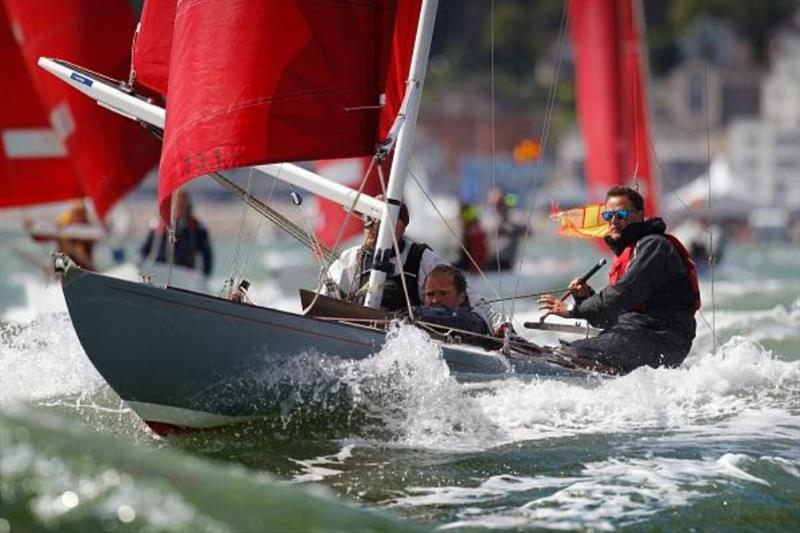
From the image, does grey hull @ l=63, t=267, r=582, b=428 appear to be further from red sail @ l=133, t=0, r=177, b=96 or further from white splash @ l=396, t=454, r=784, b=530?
red sail @ l=133, t=0, r=177, b=96

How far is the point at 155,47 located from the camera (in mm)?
10930

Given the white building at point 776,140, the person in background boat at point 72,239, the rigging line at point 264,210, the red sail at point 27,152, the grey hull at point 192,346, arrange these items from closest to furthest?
the grey hull at point 192,346 → the rigging line at point 264,210 → the red sail at point 27,152 → the person in background boat at point 72,239 → the white building at point 776,140

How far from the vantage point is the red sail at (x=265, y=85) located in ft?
32.0

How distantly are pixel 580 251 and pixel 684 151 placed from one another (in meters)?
58.3

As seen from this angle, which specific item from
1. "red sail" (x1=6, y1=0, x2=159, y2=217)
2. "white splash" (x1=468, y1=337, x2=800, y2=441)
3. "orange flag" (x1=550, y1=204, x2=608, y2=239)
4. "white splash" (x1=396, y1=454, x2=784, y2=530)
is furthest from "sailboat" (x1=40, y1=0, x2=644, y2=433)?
"red sail" (x1=6, y1=0, x2=159, y2=217)

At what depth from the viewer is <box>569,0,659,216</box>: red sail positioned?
26.9 m

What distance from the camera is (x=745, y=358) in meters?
11.2

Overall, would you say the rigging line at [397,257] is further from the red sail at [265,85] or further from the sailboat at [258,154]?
the red sail at [265,85]

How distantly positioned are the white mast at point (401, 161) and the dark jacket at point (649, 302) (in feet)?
3.44

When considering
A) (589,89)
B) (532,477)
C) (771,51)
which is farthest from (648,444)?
(771,51)

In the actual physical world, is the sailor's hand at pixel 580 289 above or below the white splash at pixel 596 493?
above

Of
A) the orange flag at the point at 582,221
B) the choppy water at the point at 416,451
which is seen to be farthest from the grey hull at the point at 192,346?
the orange flag at the point at 582,221

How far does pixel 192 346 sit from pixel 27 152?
9.62 meters

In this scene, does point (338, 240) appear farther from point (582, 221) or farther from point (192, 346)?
point (582, 221)
